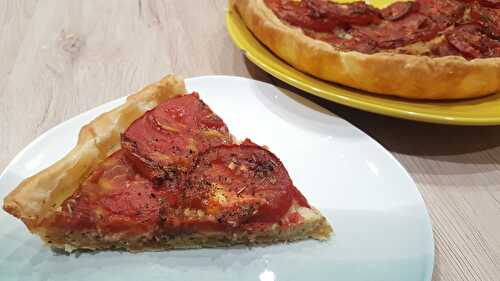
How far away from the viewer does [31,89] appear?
7.10 feet

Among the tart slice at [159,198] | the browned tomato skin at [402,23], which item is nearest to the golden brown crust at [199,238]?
the tart slice at [159,198]

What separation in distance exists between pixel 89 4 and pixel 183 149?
1.64 meters

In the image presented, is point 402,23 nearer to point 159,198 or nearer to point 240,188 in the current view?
point 240,188

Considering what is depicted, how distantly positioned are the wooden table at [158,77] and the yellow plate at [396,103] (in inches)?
5.7

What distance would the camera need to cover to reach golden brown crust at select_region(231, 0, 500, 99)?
1.71 metres

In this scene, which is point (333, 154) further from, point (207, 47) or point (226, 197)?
point (207, 47)

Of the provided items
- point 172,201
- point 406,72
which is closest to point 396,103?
point 406,72

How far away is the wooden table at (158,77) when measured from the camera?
155cm

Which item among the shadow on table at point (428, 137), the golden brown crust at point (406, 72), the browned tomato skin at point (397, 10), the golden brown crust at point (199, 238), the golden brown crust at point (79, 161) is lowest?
the golden brown crust at point (199, 238)

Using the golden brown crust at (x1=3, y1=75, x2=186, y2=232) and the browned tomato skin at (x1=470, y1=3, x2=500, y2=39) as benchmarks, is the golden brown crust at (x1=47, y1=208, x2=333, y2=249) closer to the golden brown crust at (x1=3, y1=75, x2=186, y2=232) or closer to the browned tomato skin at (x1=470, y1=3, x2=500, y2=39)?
the golden brown crust at (x1=3, y1=75, x2=186, y2=232)

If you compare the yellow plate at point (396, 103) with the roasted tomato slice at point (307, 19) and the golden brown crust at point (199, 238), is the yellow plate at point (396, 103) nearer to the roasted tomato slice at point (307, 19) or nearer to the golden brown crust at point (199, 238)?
the roasted tomato slice at point (307, 19)

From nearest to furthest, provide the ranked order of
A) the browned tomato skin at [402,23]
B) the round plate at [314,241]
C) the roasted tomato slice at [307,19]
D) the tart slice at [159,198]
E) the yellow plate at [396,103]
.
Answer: the round plate at [314,241], the tart slice at [159,198], the yellow plate at [396,103], the browned tomato skin at [402,23], the roasted tomato slice at [307,19]

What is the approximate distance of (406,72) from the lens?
1.72m

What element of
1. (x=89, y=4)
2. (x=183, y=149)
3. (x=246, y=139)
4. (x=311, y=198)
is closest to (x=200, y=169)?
(x=183, y=149)
